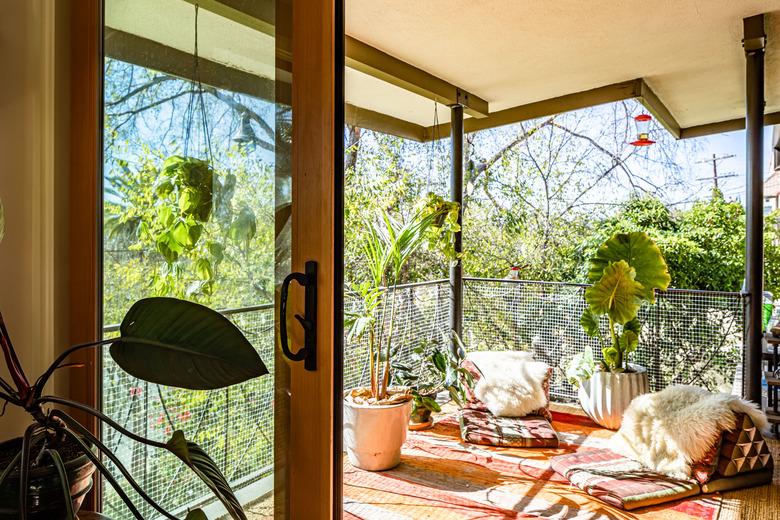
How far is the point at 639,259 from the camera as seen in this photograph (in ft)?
13.2

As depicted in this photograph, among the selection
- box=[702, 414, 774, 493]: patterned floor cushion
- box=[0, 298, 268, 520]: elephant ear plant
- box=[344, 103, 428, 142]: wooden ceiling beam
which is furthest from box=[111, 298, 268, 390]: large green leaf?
box=[344, 103, 428, 142]: wooden ceiling beam

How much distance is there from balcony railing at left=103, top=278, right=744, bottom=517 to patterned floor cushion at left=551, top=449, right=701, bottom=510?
1154 mm

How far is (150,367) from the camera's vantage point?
0.86 m

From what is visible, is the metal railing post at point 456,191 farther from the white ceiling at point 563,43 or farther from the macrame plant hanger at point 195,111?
the macrame plant hanger at point 195,111

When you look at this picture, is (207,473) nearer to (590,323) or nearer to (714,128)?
(590,323)

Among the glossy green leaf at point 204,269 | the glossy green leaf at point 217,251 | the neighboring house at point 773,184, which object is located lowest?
the glossy green leaf at point 204,269

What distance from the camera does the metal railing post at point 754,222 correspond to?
136 inches

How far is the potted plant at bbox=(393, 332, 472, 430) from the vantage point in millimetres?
3498

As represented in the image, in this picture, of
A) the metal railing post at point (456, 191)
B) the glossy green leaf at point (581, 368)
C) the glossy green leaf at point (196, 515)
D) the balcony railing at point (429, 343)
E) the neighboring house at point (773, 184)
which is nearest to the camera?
the glossy green leaf at point (196, 515)

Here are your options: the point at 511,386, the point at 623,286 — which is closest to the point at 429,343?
the point at 511,386

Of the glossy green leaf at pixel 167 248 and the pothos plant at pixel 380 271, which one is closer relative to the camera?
the glossy green leaf at pixel 167 248

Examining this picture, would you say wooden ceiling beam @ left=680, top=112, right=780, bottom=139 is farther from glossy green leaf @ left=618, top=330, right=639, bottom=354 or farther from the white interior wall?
the white interior wall

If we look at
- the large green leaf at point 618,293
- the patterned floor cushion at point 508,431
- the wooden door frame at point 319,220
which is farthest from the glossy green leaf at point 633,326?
the wooden door frame at point 319,220

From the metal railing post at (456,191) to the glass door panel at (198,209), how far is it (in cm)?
337
